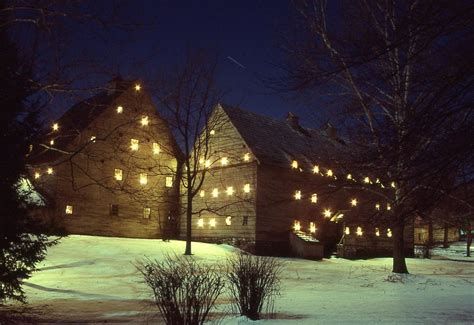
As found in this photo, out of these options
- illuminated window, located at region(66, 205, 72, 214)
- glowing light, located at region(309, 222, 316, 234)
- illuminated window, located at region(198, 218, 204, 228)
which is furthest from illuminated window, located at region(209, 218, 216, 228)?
illuminated window, located at region(66, 205, 72, 214)

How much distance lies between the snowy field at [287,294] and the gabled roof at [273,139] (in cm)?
877

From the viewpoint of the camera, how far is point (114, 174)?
115 ft

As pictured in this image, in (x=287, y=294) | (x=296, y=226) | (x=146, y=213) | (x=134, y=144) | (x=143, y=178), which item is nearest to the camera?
(x=287, y=294)

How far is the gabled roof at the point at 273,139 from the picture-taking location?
112ft

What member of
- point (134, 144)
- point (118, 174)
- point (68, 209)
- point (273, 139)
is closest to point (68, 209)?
point (68, 209)

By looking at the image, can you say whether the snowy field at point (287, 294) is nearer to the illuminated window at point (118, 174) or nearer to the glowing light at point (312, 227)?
the illuminated window at point (118, 174)

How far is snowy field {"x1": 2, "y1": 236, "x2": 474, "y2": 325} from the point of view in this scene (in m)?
10.3

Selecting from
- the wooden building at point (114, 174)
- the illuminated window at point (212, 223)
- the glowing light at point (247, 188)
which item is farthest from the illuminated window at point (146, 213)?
the glowing light at point (247, 188)

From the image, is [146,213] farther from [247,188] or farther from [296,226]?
[296,226]

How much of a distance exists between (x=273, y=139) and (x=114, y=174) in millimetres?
12201

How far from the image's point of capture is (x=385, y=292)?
1603 centimetres

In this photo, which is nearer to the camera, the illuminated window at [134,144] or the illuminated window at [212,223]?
the illuminated window at [212,223]

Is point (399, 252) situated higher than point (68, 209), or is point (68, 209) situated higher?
point (68, 209)

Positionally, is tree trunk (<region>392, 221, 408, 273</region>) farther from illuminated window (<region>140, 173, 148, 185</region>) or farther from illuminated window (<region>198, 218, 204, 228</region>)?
illuminated window (<region>140, 173, 148, 185</region>)
